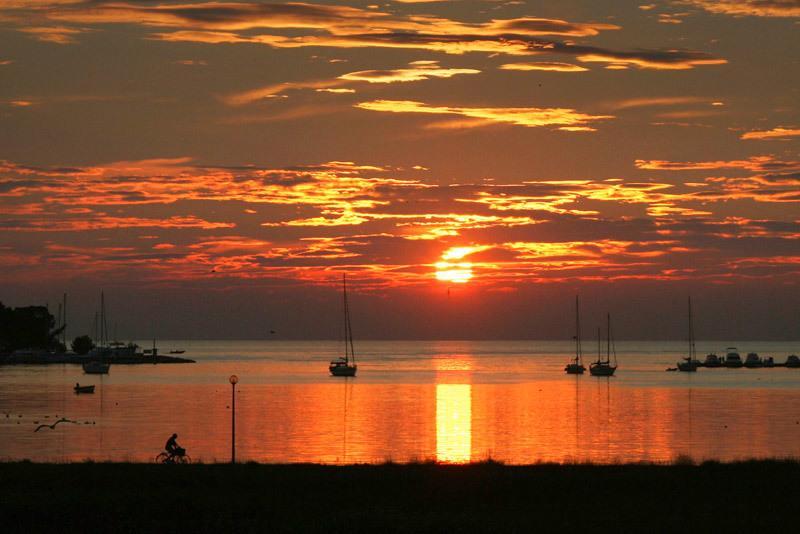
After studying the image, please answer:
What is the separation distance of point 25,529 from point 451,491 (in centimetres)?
1134

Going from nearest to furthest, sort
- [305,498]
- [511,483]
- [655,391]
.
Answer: [305,498] < [511,483] < [655,391]

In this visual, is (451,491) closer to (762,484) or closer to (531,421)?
(762,484)

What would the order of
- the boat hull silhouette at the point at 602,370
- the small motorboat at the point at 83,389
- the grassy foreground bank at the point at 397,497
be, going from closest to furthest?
1. the grassy foreground bank at the point at 397,497
2. the small motorboat at the point at 83,389
3. the boat hull silhouette at the point at 602,370

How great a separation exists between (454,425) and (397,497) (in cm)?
6435

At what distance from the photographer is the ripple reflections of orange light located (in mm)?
68188

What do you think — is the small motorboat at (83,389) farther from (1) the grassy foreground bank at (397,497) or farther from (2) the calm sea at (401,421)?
(1) the grassy foreground bank at (397,497)

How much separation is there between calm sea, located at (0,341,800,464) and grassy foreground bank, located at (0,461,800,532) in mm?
18506

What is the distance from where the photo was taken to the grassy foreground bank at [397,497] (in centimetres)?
2594

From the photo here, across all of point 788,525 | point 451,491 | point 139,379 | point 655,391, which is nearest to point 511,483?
point 451,491

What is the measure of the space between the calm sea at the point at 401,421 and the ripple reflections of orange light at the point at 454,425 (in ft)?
0.53

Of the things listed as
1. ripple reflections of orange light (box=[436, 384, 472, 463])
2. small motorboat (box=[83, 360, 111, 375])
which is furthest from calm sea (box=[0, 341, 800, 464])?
small motorboat (box=[83, 360, 111, 375])

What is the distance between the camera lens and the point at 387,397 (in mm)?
136875

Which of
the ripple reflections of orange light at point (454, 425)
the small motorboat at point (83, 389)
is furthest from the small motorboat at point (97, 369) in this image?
the ripple reflections of orange light at point (454, 425)

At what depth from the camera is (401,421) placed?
97.8m
